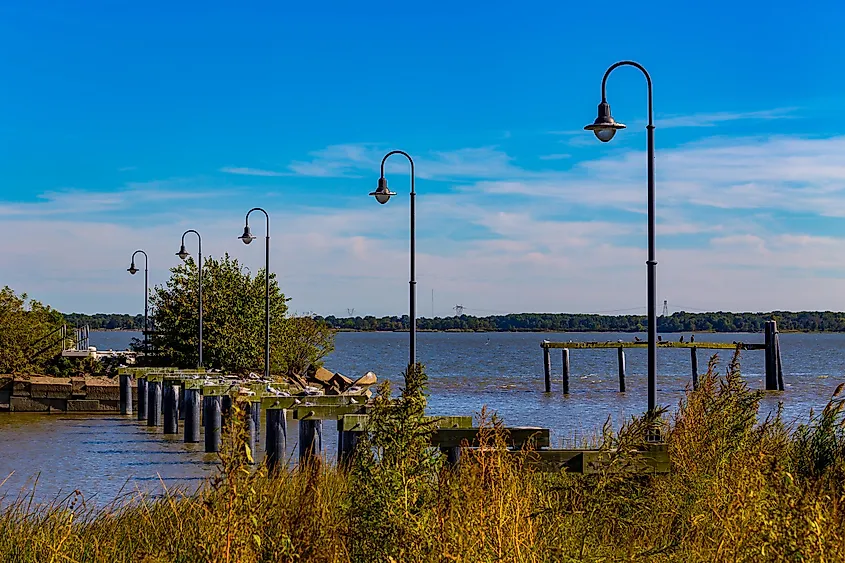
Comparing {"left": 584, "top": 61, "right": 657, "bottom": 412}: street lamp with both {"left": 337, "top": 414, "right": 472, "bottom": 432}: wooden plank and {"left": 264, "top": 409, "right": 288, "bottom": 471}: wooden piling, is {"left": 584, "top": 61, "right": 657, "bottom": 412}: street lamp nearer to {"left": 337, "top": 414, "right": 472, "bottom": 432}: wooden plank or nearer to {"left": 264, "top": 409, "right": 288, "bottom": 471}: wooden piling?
{"left": 337, "top": 414, "right": 472, "bottom": 432}: wooden plank

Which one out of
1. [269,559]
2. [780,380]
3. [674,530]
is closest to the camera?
[269,559]

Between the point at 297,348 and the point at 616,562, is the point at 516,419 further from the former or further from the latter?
the point at 616,562

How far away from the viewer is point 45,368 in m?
36.0

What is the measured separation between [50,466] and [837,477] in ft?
46.8

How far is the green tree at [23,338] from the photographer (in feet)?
110

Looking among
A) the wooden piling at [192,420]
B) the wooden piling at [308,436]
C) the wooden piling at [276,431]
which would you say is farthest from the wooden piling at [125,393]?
the wooden piling at [308,436]

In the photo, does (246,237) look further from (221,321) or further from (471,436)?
(471,436)

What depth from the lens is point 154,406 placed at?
27438mm

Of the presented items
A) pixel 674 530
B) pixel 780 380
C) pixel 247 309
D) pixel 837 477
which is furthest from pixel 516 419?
pixel 674 530

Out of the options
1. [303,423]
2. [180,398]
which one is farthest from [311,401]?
[180,398]

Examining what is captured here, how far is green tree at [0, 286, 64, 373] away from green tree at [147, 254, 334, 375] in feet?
12.7

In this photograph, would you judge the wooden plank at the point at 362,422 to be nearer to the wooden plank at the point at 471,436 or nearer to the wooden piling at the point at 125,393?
the wooden plank at the point at 471,436

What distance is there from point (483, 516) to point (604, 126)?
31.4ft

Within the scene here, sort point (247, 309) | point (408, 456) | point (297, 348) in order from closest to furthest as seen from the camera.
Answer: point (408, 456)
point (247, 309)
point (297, 348)
